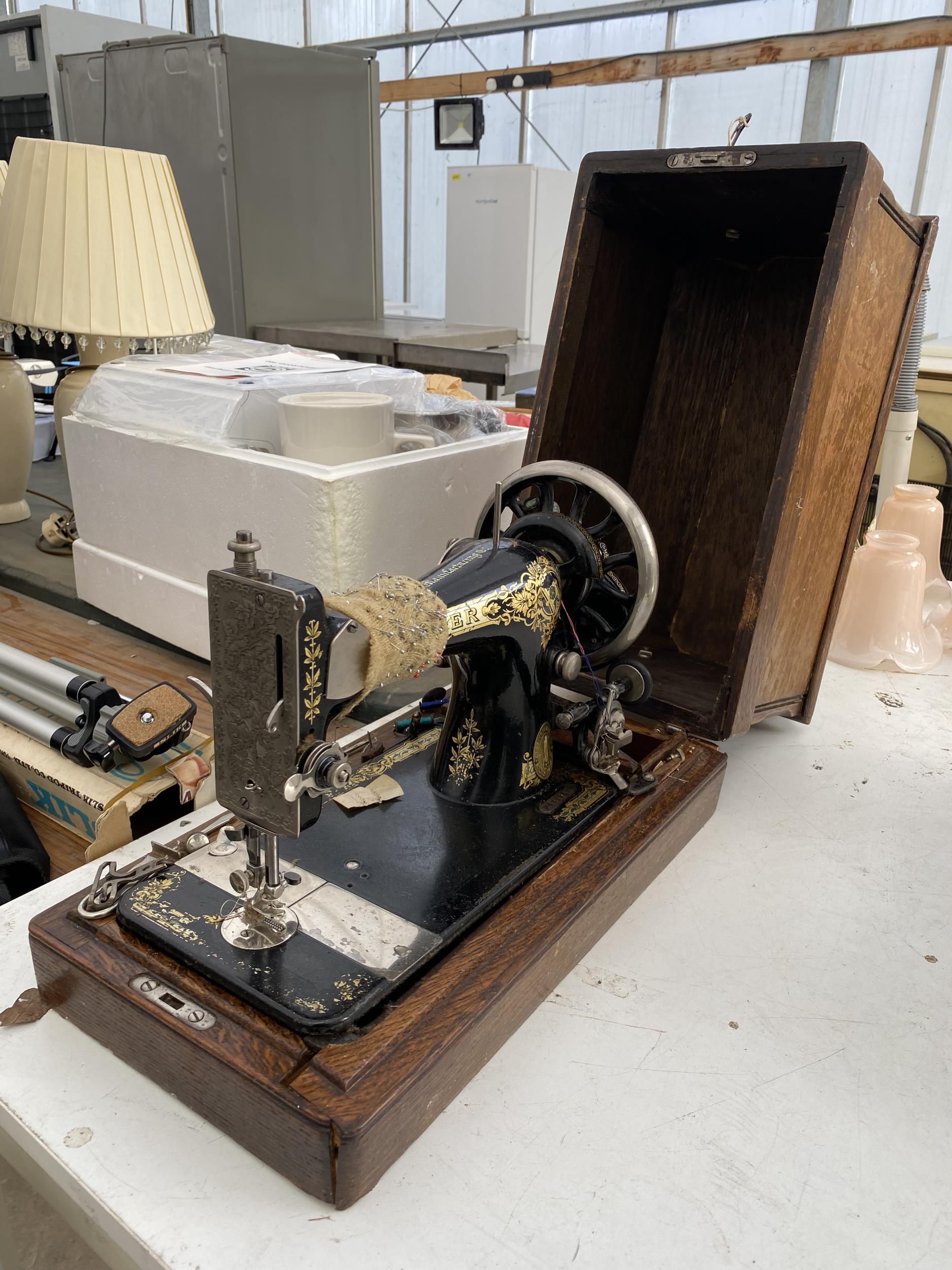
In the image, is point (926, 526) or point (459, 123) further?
point (459, 123)

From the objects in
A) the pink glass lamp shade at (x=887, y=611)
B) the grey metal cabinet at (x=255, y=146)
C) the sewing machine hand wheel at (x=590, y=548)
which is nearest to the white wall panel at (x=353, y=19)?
the grey metal cabinet at (x=255, y=146)

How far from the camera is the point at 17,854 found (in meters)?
0.88

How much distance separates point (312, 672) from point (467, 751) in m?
0.29

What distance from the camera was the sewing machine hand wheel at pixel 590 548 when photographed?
832mm

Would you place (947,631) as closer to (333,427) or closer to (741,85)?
(333,427)

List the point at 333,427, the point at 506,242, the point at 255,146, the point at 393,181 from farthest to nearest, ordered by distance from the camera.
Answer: the point at 393,181 < the point at 506,242 < the point at 255,146 < the point at 333,427

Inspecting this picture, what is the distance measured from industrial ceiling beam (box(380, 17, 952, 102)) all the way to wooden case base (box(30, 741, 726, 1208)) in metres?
4.45

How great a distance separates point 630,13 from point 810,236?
5143 mm

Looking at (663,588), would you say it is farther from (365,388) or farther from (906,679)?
(365,388)

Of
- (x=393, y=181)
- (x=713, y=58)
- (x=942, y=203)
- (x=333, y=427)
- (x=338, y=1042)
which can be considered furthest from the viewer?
(x=393, y=181)

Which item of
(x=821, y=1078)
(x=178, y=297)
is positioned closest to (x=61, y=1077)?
(x=821, y=1078)

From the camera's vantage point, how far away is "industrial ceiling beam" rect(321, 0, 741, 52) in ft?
16.6

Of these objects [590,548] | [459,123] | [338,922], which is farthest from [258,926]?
[459,123]

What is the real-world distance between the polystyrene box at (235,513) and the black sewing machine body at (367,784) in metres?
0.19
